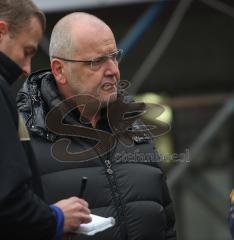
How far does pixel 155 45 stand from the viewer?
5.83 meters

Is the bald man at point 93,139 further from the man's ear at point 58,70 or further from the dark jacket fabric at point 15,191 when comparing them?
the dark jacket fabric at point 15,191

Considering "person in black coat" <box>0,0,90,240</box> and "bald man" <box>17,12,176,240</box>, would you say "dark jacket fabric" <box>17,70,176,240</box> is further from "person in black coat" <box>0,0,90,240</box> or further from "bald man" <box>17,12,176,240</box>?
"person in black coat" <box>0,0,90,240</box>

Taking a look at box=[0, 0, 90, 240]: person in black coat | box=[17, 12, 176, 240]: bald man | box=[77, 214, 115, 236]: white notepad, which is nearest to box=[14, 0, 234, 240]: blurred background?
box=[17, 12, 176, 240]: bald man

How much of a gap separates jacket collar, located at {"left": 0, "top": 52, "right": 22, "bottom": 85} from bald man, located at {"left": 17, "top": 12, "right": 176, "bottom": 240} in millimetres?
503

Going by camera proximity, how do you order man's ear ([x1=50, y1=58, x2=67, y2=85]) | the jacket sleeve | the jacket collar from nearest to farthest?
1. the jacket sleeve
2. the jacket collar
3. man's ear ([x1=50, y1=58, x2=67, y2=85])

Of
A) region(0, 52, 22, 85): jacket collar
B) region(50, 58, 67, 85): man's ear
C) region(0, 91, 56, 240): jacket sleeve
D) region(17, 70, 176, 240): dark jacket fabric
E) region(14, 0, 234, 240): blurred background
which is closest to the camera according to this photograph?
region(0, 91, 56, 240): jacket sleeve

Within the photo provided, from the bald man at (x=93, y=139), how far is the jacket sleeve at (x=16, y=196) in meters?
0.51

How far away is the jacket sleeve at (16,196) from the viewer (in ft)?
6.55

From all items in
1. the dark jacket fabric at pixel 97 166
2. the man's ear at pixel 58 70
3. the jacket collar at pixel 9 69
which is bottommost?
the dark jacket fabric at pixel 97 166

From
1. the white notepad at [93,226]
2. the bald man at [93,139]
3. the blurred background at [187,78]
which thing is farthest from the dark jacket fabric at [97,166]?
the blurred background at [187,78]

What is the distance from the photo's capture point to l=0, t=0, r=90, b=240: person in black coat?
2008 millimetres

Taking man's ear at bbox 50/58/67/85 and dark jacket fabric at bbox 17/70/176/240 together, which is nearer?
dark jacket fabric at bbox 17/70/176/240

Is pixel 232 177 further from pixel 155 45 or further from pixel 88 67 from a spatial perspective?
pixel 88 67

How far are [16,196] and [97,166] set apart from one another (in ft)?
2.28
